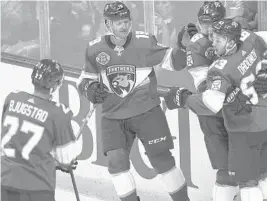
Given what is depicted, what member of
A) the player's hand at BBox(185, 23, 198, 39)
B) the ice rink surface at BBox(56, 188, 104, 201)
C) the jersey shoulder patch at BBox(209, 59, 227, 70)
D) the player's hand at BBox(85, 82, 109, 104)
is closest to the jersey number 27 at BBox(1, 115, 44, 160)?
the player's hand at BBox(85, 82, 109, 104)

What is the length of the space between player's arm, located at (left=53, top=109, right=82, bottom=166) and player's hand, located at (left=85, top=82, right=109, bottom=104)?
2.26 feet

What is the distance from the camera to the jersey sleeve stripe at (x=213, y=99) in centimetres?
412

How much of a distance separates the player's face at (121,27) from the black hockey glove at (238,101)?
0.70 metres

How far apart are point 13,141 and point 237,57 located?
3.83 ft

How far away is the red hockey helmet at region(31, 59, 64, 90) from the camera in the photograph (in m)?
3.82

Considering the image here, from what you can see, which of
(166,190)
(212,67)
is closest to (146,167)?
(166,190)

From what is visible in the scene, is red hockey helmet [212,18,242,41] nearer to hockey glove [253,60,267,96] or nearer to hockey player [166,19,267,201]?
hockey player [166,19,267,201]

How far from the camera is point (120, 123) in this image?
4.62m

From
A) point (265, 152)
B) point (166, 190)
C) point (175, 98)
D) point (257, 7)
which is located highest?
point (257, 7)

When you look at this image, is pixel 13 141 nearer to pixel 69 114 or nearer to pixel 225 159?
pixel 69 114

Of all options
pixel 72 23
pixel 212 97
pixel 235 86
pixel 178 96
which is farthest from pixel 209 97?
pixel 72 23

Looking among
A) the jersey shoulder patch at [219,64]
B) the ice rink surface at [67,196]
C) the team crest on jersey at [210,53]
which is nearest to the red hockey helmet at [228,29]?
the jersey shoulder patch at [219,64]

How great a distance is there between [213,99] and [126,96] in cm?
62

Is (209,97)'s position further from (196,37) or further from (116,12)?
(116,12)
